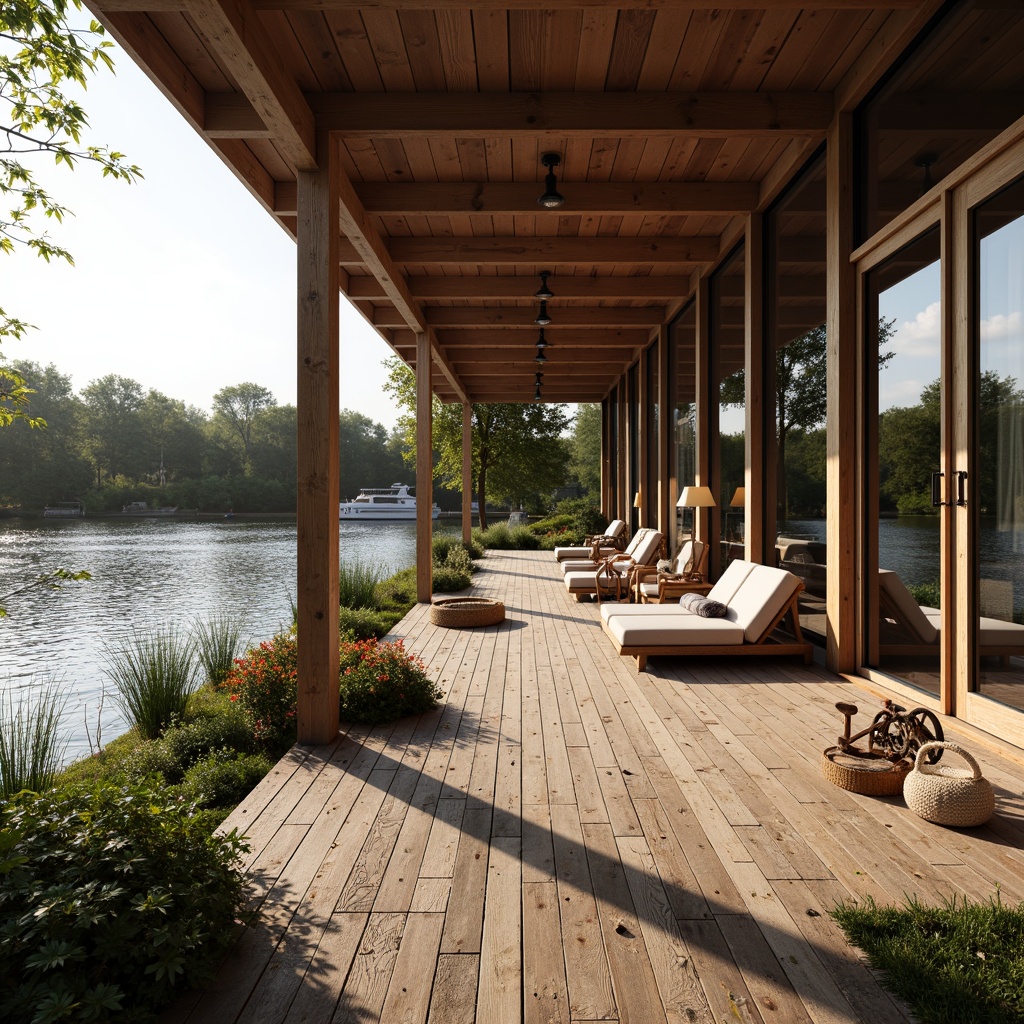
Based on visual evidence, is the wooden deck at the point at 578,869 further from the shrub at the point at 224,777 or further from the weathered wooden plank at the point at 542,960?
the shrub at the point at 224,777

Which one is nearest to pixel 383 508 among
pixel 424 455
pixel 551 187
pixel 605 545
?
pixel 605 545

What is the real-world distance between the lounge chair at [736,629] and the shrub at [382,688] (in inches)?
67.0

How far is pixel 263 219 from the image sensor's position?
559cm

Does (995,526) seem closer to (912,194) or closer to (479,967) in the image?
(912,194)

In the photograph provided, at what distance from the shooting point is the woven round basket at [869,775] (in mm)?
3082

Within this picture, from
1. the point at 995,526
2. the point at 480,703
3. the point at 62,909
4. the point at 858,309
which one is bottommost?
the point at 480,703

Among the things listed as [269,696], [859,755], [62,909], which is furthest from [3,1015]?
[859,755]

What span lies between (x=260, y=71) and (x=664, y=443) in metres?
7.64

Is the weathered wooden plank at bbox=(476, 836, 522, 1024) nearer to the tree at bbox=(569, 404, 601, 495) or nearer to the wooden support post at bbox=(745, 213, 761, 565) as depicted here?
the wooden support post at bbox=(745, 213, 761, 565)

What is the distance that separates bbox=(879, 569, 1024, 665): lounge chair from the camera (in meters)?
3.57

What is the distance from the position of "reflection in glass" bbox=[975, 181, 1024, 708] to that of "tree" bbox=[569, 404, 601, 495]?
3533 centimetres

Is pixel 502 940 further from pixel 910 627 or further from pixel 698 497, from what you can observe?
pixel 698 497

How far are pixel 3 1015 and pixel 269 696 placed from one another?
Answer: 9.02ft

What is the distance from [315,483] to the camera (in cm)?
388
